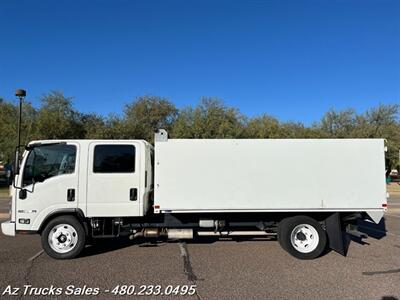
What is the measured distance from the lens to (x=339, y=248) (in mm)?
7469

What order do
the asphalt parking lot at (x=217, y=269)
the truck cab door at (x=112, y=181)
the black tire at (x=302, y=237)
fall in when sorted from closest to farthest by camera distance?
the asphalt parking lot at (x=217, y=269)
the truck cab door at (x=112, y=181)
the black tire at (x=302, y=237)

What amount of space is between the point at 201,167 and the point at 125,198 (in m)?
1.61

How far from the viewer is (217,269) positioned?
270 inches

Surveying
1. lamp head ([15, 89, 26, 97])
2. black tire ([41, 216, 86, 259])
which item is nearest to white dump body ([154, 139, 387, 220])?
black tire ([41, 216, 86, 259])

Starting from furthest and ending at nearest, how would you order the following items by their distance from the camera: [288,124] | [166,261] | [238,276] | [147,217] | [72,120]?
[288,124], [72,120], [147,217], [166,261], [238,276]

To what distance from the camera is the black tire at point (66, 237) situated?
742 cm

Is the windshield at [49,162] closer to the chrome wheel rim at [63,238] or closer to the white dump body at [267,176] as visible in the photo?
the chrome wheel rim at [63,238]

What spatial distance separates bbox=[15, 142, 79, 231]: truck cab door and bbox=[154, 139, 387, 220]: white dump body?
1653mm

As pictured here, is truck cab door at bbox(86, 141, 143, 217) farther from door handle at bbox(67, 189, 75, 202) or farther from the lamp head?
the lamp head

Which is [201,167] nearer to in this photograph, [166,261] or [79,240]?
[166,261]

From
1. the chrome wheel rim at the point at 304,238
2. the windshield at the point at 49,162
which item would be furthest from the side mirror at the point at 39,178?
the chrome wheel rim at the point at 304,238

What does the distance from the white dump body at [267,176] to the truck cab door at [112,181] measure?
0.46 m

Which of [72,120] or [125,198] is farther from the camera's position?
[72,120]

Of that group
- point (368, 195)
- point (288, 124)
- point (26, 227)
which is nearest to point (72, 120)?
point (288, 124)
